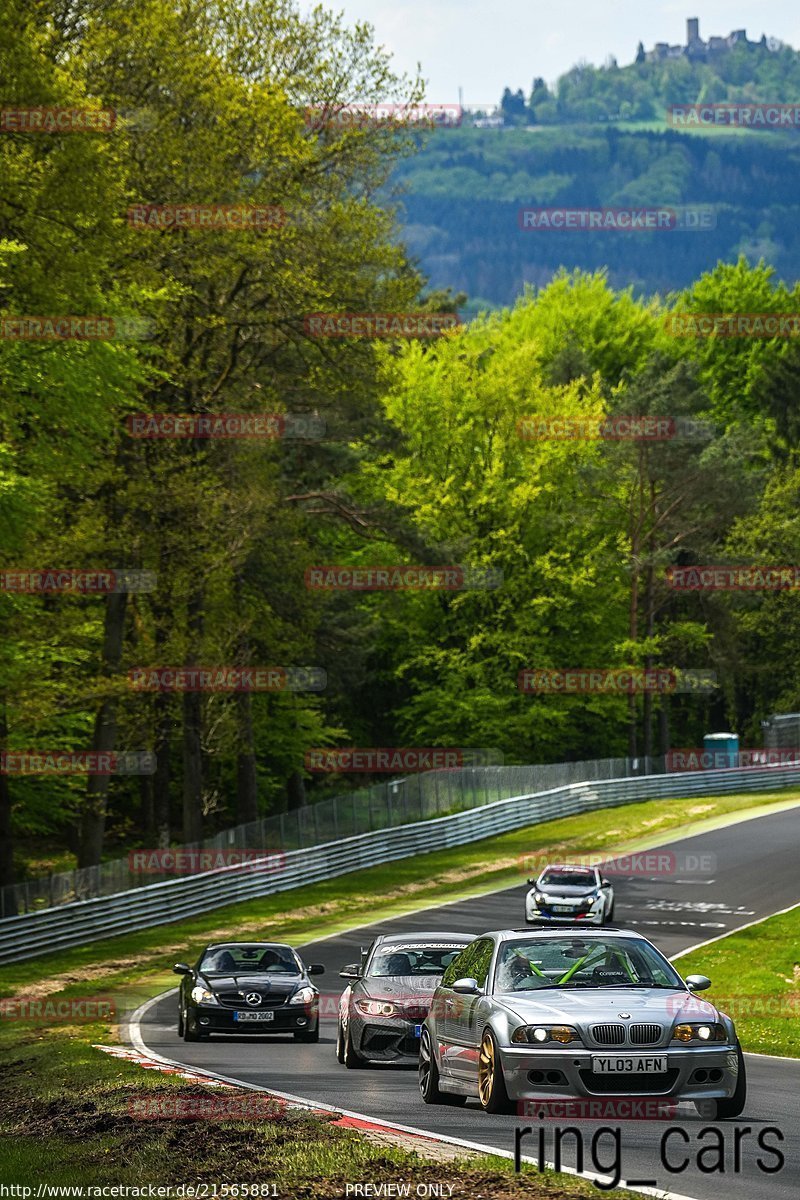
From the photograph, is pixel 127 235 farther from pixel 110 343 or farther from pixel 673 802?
pixel 673 802

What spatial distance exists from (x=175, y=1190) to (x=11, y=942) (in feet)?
84.7

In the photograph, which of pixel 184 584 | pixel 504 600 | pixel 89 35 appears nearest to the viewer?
pixel 89 35

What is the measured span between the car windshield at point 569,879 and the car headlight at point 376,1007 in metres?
19.7

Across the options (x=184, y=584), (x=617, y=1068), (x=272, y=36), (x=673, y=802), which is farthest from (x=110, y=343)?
(x=673, y=802)

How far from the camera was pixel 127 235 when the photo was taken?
3262cm

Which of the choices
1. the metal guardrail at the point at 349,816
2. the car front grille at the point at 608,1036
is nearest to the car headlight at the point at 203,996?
the car front grille at the point at 608,1036

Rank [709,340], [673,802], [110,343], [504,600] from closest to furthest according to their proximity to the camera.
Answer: [110,343] → [673,802] → [504,600] → [709,340]

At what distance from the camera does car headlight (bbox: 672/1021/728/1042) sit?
1128 cm

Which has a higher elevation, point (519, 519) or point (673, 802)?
point (519, 519)

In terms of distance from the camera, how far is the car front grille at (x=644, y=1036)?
11188 mm
